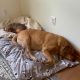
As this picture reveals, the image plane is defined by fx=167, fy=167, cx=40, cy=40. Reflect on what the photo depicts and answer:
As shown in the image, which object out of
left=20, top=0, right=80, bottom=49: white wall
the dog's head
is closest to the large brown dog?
left=20, top=0, right=80, bottom=49: white wall

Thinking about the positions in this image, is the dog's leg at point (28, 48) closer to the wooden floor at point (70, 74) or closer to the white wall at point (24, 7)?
the wooden floor at point (70, 74)

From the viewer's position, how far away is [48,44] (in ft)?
6.90

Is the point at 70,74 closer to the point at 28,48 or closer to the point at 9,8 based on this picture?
the point at 28,48

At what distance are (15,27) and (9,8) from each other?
0.48m

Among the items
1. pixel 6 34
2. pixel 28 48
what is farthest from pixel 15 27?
pixel 28 48

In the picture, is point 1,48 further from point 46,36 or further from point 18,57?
point 46,36

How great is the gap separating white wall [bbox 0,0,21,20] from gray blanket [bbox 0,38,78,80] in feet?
3.19

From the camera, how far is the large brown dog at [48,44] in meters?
2.01

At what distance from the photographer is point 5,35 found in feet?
8.02

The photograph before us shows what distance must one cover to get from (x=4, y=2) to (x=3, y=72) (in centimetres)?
144

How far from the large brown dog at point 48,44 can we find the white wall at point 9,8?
79cm

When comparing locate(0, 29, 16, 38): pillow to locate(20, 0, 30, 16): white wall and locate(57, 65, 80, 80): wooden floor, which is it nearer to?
locate(20, 0, 30, 16): white wall

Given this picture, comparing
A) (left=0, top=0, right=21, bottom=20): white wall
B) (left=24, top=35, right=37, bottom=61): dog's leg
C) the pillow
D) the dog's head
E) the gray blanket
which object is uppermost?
(left=0, top=0, right=21, bottom=20): white wall

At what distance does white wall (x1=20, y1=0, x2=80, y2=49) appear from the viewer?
75.7 inches
